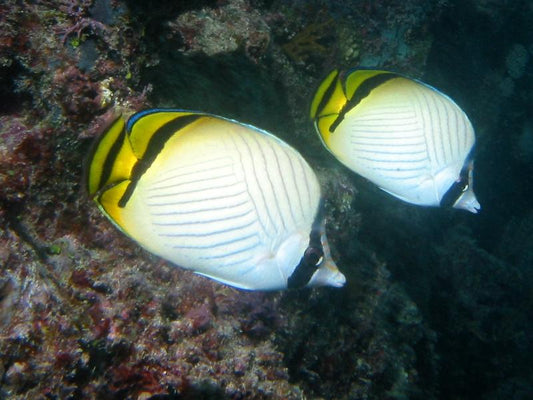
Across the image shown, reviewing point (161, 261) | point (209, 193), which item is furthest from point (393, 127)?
point (161, 261)

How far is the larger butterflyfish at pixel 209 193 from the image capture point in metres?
1.31

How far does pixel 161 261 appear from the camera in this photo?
7.93ft

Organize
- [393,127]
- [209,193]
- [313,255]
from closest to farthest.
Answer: [209,193] → [313,255] → [393,127]

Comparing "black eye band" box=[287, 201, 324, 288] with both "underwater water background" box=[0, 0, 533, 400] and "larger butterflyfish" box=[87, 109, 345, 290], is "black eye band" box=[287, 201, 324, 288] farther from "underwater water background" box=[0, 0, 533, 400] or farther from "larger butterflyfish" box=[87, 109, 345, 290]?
"underwater water background" box=[0, 0, 533, 400]

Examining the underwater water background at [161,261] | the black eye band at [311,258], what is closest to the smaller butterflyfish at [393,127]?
the underwater water background at [161,261]

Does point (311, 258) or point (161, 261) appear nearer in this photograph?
point (311, 258)

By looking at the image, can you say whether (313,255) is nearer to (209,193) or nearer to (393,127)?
(209,193)

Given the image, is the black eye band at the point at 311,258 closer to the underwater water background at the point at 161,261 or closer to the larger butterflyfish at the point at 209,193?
the larger butterflyfish at the point at 209,193

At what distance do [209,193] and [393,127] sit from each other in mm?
1275

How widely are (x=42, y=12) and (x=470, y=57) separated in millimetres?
8263

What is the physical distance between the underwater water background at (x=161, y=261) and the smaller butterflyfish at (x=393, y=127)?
0.21 m

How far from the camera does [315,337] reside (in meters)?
3.71

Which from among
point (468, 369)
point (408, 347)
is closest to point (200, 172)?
point (408, 347)

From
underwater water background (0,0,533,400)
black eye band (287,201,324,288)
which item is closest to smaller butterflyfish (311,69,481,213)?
underwater water background (0,0,533,400)
